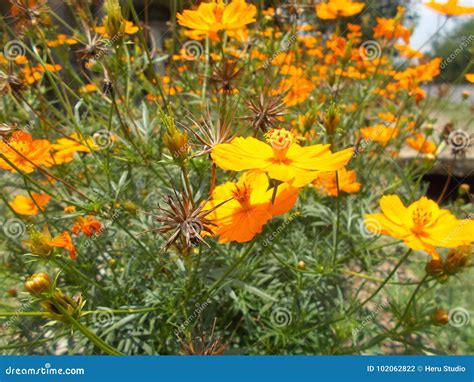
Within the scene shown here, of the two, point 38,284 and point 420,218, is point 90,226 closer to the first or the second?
point 38,284

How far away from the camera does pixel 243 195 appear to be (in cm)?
90

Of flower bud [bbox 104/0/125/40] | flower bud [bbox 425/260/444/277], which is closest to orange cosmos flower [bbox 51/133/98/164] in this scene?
flower bud [bbox 104/0/125/40]

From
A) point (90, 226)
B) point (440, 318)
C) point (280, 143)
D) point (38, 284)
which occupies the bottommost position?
point (440, 318)

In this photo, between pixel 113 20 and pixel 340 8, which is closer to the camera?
pixel 113 20

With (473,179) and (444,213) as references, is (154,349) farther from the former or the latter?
(473,179)

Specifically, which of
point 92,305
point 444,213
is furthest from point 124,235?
point 444,213

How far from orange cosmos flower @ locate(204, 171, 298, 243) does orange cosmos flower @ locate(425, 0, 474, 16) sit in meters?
1.14

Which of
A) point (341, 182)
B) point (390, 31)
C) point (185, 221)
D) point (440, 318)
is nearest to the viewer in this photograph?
point (185, 221)

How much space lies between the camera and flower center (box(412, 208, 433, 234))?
95cm

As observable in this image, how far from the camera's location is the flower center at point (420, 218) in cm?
95

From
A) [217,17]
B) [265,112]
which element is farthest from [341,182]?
[217,17]

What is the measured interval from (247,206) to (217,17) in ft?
1.90

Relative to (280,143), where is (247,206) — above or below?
below

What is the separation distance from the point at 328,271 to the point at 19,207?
112 centimetres
